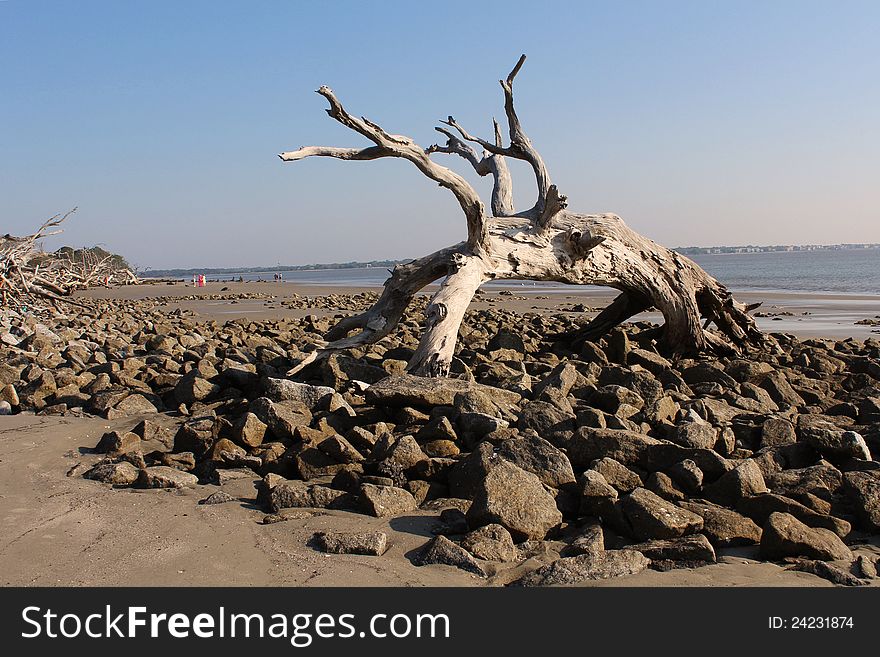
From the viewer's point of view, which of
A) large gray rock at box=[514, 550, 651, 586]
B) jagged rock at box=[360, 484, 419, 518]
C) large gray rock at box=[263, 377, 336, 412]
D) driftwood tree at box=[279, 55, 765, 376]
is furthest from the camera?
Answer: driftwood tree at box=[279, 55, 765, 376]

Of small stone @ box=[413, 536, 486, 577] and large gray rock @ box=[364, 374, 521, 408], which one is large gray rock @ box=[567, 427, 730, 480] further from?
small stone @ box=[413, 536, 486, 577]

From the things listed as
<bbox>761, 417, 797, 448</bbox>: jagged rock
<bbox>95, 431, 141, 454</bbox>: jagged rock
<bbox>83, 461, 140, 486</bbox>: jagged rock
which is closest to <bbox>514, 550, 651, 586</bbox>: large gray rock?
<bbox>761, 417, 797, 448</bbox>: jagged rock

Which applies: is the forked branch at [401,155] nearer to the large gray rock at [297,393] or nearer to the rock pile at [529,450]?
the rock pile at [529,450]

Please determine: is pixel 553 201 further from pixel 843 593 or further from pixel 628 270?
pixel 843 593

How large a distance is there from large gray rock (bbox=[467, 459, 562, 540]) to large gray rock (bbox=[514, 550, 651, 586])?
301 mm

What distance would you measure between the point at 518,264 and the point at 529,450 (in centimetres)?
372

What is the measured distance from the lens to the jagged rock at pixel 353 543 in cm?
294

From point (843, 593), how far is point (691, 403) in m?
2.58

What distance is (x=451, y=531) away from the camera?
3.19 meters

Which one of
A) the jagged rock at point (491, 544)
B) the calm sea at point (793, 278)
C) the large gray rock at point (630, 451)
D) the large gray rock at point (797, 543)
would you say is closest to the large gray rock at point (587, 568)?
the jagged rock at point (491, 544)

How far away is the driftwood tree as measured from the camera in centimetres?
612

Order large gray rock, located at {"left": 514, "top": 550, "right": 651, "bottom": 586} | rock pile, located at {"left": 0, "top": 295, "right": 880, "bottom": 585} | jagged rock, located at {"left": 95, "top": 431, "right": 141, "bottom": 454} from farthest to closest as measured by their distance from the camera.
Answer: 1. jagged rock, located at {"left": 95, "top": 431, "right": 141, "bottom": 454}
2. rock pile, located at {"left": 0, "top": 295, "right": 880, "bottom": 585}
3. large gray rock, located at {"left": 514, "top": 550, "right": 651, "bottom": 586}

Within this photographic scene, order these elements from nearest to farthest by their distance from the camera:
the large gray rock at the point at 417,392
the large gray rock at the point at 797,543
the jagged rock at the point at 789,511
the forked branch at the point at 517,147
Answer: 1. the large gray rock at the point at 797,543
2. the jagged rock at the point at 789,511
3. the large gray rock at the point at 417,392
4. the forked branch at the point at 517,147

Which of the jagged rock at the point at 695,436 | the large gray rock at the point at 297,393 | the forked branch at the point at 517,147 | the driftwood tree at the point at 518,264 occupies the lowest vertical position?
the jagged rock at the point at 695,436
